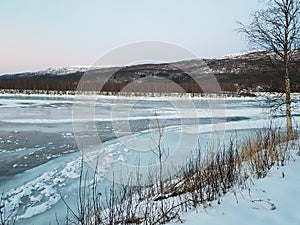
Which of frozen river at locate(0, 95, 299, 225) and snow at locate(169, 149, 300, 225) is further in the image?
frozen river at locate(0, 95, 299, 225)

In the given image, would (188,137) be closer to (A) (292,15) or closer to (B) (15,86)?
(A) (292,15)

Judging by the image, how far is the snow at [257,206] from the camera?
122 inches

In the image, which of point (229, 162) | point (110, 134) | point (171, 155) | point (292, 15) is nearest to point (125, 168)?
point (171, 155)

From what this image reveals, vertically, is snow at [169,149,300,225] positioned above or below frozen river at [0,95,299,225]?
above

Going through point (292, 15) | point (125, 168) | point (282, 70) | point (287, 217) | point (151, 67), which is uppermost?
point (151, 67)

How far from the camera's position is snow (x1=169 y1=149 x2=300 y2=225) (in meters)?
3.10

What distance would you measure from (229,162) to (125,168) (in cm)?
318

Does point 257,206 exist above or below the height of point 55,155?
above

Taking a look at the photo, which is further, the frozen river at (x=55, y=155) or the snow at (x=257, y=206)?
the frozen river at (x=55, y=155)

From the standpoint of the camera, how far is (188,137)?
37.6 feet

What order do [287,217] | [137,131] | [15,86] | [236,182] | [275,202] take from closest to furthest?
1. [287,217]
2. [275,202]
3. [236,182]
4. [137,131]
5. [15,86]

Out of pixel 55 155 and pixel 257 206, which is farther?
pixel 55 155

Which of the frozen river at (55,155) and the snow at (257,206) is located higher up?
the snow at (257,206)

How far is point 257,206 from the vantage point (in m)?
3.43
